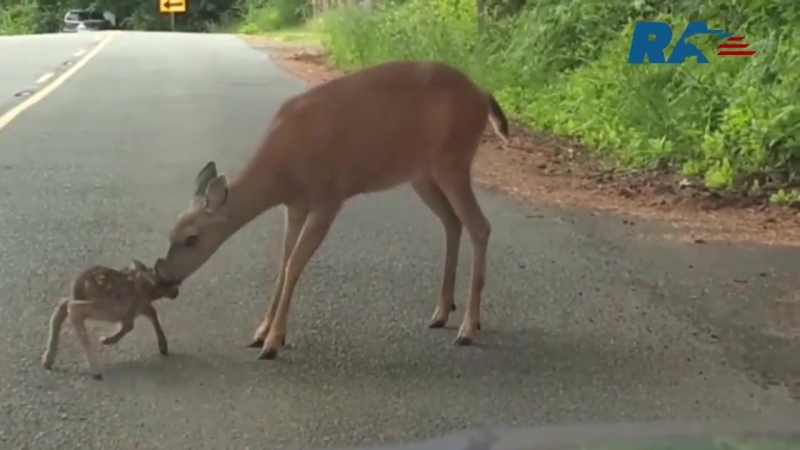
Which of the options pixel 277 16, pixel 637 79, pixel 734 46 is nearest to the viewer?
pixel 637 79

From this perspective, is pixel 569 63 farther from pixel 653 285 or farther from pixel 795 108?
pixel 653 285

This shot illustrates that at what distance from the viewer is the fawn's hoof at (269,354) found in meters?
5.63

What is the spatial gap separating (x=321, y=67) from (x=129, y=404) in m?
19.4

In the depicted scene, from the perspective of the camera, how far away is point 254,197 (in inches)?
230

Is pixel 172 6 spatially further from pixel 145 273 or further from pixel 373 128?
pixel 145 273

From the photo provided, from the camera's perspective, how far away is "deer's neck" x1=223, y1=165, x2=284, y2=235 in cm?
584

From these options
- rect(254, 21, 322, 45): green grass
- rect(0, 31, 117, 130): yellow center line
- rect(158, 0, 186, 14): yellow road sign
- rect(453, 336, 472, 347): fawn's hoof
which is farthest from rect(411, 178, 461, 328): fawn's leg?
rect(158, 0, 186, 14): yellow road sign

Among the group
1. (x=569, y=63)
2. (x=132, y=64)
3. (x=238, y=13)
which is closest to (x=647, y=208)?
(x=569, y=63)

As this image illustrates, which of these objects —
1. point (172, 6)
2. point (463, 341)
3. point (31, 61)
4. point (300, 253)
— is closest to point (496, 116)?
point (463, 341)

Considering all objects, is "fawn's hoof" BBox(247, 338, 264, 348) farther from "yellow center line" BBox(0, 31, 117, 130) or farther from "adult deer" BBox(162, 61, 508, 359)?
"yellow center line" BBox(0, 31, 117, 130)

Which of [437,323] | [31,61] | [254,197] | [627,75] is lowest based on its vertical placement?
[31,61]

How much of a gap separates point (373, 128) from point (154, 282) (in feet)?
3.84

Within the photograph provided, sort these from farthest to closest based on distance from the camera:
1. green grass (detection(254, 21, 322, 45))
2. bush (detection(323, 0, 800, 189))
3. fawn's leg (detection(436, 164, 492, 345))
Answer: green grass (detection(254, 21, 322, 45)), bush (detection(323, 0, 800, 189)), fawn's leg (detection(436, 164, 492, 345))

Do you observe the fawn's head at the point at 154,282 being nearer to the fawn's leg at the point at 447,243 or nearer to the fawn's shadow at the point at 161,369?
the fawn's shadow at the point at 161,369
